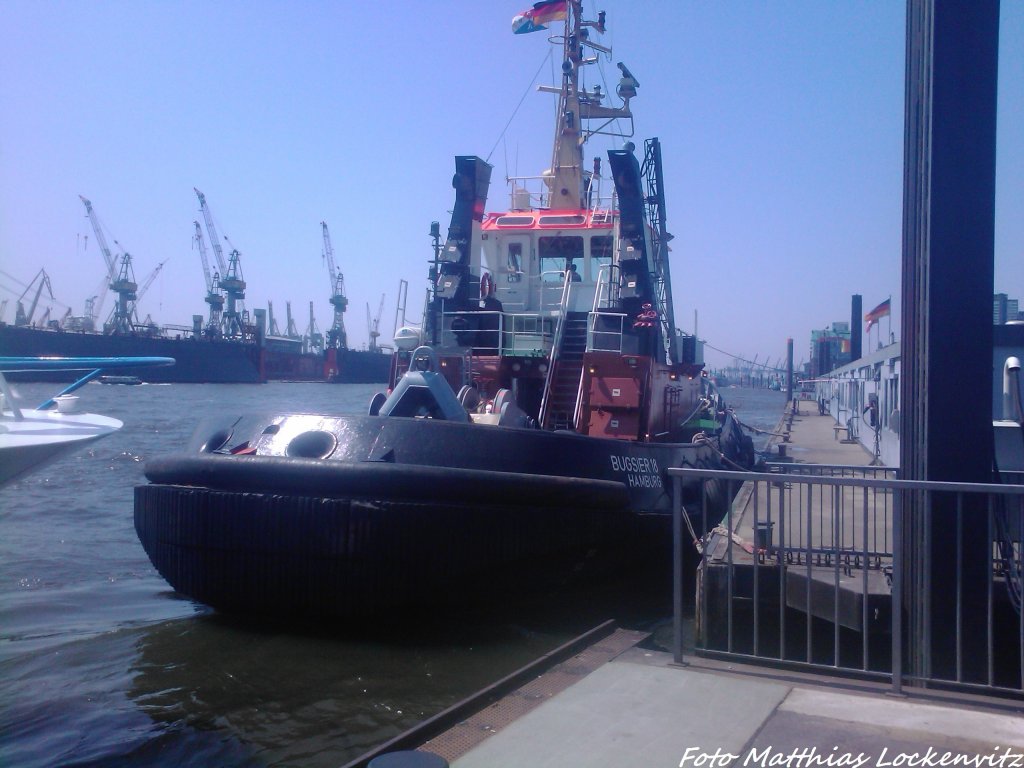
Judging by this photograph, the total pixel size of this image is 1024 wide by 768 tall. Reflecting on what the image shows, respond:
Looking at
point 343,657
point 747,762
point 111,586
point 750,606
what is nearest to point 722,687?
point 747,762

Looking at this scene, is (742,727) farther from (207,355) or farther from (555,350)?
(207,355)

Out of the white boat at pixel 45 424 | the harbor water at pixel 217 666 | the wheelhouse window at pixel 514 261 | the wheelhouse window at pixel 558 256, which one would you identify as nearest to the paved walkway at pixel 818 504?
the harbor water at pixel 217 666

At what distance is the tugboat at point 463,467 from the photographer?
6324 mm

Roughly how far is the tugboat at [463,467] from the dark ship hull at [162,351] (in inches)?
1847

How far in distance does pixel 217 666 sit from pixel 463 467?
2.27 meters

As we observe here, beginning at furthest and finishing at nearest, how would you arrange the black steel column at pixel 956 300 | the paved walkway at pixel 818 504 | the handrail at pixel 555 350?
the handrail at pixel 555 350 < the paved walkway at pixel 818 504 < the black steel column at pixel 956 300

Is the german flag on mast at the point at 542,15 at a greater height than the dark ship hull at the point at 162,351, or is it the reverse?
the german flag on mast at the point at 542,15

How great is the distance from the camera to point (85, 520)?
1238 centimetres

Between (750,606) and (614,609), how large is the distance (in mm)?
1574

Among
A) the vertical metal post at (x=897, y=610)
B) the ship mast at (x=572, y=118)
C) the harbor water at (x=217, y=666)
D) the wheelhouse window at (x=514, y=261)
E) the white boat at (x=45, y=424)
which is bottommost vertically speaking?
the harbor water at (x=217, y=666)

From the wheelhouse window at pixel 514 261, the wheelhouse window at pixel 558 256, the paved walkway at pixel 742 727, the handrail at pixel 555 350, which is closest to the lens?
the paved walkway at pixel 742 727

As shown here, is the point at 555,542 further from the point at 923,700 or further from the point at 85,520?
the point at 85,520

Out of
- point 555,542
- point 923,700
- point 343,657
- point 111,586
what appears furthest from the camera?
point 111,586

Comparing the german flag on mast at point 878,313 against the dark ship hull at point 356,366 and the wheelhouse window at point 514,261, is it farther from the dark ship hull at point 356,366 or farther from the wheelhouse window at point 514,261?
the dark ship hull at point 356,366
